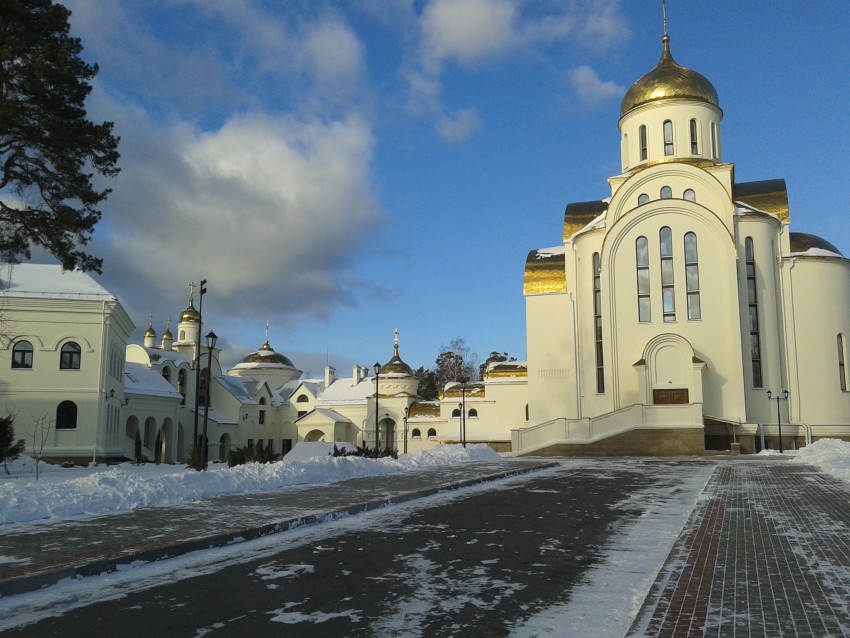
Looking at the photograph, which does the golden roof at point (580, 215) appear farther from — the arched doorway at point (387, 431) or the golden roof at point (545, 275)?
the arched doorway at point (387, 431)

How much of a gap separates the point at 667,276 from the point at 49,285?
3080cm

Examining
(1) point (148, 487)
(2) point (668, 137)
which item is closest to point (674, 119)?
(2) point (668, 137)

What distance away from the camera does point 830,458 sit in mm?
21625

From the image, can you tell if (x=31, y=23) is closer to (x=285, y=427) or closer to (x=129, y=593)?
(x=129, y=593)

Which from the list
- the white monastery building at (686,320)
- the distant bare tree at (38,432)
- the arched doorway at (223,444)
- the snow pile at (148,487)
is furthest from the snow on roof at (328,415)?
the snow pile at (148,487)

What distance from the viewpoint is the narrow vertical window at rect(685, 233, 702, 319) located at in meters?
37.0

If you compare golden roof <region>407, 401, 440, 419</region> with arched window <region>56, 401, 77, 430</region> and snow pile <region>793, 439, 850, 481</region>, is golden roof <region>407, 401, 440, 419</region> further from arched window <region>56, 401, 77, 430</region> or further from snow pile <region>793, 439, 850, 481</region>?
snow pile <region>793, 439, 850, 481</region>

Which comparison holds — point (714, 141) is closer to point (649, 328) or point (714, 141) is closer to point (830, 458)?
point (649, 328)

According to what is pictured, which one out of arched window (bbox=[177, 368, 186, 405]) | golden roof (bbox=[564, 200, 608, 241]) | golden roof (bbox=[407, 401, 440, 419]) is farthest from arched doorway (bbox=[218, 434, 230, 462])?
golden roof (bbox=[564, 200, 608, 241])

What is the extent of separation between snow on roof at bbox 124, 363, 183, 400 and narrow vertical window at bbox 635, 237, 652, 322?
97.2 ft

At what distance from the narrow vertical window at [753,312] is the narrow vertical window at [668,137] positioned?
7.62 meters

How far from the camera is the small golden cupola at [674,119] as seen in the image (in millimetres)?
42094

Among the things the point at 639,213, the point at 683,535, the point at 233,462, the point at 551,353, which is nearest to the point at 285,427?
the point at 551,353

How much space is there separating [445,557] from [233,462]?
1248 centimetres
